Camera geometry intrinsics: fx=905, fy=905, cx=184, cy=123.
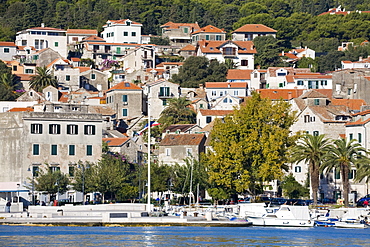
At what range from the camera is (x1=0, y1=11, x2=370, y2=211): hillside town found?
85.8 metres

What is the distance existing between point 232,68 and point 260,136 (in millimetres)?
72991

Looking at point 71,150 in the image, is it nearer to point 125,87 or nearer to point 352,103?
point 352,103

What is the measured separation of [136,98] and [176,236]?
221 ft

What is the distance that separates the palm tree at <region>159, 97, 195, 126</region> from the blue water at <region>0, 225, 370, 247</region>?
168 ft

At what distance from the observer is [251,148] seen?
82688 mm

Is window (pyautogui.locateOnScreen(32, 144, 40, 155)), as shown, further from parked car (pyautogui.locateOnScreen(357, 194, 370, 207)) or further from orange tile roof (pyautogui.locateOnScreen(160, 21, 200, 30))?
orange tile roof (pyautogui.locateOnScreen(160, 21, 200, 30))

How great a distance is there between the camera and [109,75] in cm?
14950

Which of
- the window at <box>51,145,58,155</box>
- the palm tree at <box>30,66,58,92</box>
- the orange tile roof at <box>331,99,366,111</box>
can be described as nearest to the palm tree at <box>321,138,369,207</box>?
the window at <box>51,145,58,155</box>

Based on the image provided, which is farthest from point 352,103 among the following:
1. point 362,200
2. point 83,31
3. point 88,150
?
point 83,31

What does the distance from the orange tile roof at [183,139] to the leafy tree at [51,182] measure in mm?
17296

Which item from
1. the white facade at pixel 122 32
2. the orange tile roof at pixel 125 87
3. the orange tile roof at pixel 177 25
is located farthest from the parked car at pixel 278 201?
the orange tile roof at pixel 177 25

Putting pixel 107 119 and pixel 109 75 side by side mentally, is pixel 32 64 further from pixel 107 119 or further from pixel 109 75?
pixel 107 119

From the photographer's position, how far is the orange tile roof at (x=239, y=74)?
482ft

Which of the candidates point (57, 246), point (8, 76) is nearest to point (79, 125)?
point (57, 246)
